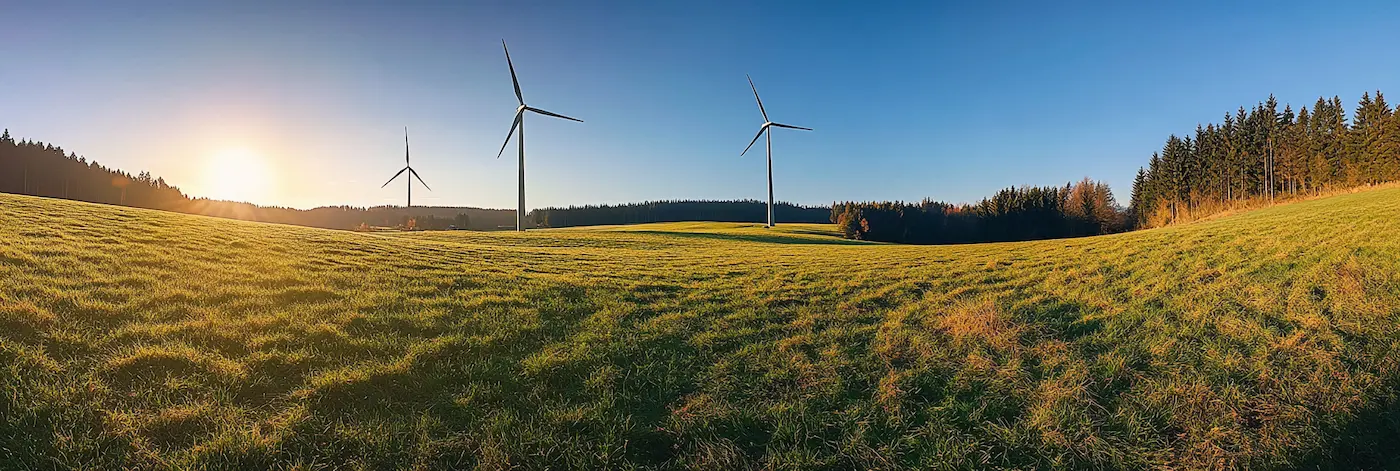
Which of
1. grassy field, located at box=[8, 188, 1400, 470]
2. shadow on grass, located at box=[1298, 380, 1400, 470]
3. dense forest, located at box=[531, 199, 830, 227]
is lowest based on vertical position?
shadow on grass, located at box=[1298, 380, 1400, 470]

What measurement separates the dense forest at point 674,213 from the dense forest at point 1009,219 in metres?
69.3

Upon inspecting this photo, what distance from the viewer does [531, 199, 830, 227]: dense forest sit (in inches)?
6683

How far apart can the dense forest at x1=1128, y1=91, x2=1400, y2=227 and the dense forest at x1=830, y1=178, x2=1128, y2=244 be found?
7.97m

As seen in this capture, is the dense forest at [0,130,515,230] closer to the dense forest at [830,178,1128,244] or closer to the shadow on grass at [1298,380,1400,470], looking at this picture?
the dense forest at [830,178,1128,244]

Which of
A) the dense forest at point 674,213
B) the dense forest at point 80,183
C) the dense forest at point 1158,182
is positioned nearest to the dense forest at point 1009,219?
the dense forest at point 1158,182

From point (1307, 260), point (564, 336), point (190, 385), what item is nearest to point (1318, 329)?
point (1307, 260)

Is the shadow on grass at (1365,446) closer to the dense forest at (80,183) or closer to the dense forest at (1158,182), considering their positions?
the dense forest at (1158,182)

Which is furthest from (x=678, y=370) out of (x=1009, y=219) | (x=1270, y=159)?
(x=1270, y=159)

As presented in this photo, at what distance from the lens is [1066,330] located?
9.13 m

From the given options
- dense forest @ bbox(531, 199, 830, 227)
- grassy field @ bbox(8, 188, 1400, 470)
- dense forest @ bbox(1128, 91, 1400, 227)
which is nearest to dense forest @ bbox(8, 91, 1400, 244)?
dense forest @ bbox(1128, 91, 1400, 227)

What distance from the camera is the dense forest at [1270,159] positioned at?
64.1 meters

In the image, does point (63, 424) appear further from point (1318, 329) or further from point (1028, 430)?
point (1318, 329)

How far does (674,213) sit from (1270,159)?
139 meters

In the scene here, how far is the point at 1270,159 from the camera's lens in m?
78.8
